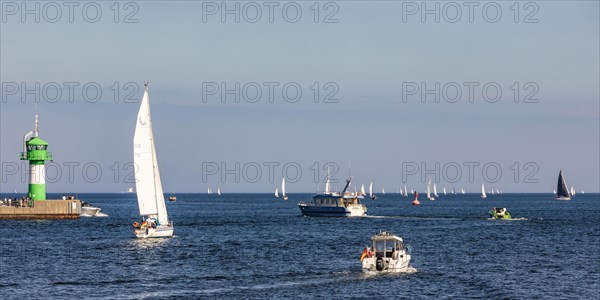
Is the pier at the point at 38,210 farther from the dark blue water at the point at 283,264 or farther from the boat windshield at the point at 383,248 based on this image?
the boat windshield at the point at 383,248

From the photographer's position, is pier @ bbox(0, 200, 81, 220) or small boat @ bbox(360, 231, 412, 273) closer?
small boat @ bbox(360, 231, 412, 273)

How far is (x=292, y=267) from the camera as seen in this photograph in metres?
89.6

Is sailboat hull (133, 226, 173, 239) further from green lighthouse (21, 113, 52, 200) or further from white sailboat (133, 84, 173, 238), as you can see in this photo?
green lighthouse (21, 113, 52, 200)

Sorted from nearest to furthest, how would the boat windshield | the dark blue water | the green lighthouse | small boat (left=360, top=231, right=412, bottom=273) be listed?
1. the dark blue water
2. small boat (left=360, top=231, right=412, bottom=273)
3. the boat windshield
4. the green lighthouse

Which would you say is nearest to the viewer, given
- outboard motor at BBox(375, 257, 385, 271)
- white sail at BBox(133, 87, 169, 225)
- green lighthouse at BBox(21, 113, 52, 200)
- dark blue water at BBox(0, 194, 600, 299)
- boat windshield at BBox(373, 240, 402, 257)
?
dark blue water at BBox(0, 194, 600, 299)

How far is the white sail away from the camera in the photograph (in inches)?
4724

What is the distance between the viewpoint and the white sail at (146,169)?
120 meters

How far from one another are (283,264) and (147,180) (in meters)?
34.9

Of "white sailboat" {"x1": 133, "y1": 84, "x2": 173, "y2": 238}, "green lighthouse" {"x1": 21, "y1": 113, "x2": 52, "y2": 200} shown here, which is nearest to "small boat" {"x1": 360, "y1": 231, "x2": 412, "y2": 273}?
"white sailboat" {"x1": 133, "y1": 84, "x2": 173, "y2": 238}

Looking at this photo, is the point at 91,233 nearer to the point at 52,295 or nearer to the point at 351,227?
the point at 351,227

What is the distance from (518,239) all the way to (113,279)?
68.4 meters

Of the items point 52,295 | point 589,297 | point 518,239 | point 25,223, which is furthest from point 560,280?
point 25,223

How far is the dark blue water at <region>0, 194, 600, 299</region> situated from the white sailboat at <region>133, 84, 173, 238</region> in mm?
2424

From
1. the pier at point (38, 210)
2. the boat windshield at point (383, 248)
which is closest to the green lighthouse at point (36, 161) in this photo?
the pier at point (38, 210)
